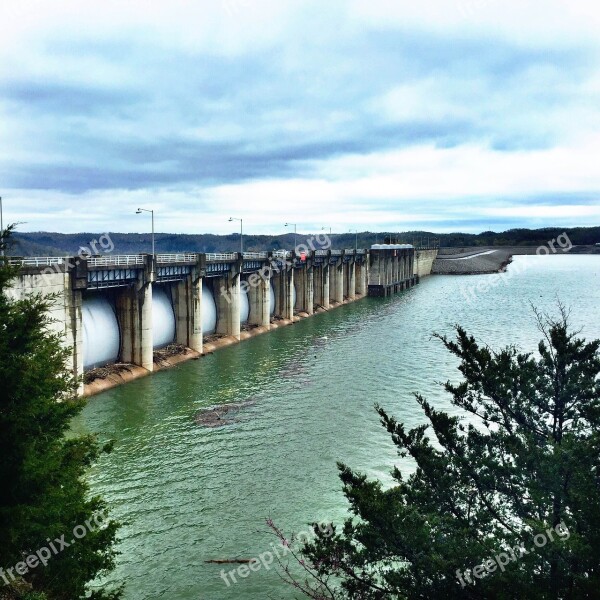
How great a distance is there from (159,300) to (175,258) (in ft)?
13.9

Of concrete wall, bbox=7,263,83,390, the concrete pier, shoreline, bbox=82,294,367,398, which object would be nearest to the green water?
shoreline, bbox=82,294,367,398

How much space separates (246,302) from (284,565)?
50.6 m

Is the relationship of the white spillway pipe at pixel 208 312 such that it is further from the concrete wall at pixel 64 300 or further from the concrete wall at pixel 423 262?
the concrete wall at pixel 423 262

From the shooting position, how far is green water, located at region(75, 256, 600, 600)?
67.8ft

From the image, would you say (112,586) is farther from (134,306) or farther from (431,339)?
(431,339)

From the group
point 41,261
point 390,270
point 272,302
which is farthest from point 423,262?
point 41,261

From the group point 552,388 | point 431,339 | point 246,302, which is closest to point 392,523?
point 552,388

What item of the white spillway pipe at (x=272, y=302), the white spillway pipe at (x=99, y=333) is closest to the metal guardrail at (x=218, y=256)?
A: the white spillway pipe at (x=99, y=333)

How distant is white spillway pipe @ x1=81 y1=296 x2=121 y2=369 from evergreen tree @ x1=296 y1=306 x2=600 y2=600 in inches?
1207

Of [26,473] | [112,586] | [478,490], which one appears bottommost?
[112,586]

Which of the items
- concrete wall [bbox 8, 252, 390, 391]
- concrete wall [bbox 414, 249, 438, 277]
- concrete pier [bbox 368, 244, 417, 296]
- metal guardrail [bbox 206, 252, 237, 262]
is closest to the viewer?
concrete wall [bbox 8, 252, 390, 391]

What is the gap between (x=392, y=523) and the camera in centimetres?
1338

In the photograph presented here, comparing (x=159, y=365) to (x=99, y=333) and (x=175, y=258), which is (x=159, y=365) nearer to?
(x=99, y=333)

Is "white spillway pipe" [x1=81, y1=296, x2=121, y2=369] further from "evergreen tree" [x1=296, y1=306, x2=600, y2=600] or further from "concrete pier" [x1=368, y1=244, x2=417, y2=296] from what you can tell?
"concrete pier" [x1=368, y1=244, x2=417, y2=296]
